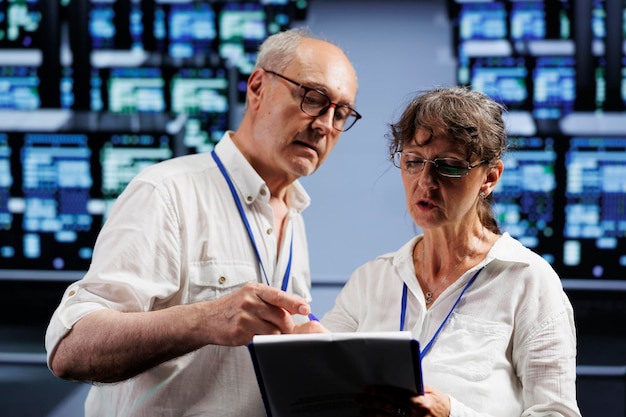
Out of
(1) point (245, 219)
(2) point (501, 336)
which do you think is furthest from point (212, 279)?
(2) point (501, 336)

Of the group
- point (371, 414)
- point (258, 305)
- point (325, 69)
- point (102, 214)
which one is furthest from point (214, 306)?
point (102, 214)

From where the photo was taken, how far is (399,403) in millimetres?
1557

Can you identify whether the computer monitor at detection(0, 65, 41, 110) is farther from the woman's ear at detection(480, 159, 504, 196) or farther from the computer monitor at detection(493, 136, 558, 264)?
the woman's ear at detection(480, 159, 504, 196)

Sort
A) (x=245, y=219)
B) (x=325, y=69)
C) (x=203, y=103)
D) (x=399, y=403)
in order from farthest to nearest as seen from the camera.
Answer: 1. (x=203, y=103)
2. (x=325, y=69)
3. (x=245, y=219)
4. (x=399, y=403)

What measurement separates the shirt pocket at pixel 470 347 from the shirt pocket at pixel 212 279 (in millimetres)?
545

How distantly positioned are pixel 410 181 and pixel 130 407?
0.92m

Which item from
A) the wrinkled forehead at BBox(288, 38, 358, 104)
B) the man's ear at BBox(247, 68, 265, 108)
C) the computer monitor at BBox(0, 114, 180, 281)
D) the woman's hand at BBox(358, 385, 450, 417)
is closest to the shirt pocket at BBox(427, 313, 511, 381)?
the woman's hand at BBox(358, 385, 450, 417)

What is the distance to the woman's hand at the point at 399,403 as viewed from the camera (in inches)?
59.9

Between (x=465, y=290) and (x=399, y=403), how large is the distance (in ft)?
1.45

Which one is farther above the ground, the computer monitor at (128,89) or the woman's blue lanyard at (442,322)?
the computer monitor at (128,89)

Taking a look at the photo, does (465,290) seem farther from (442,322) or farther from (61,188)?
(61,188)

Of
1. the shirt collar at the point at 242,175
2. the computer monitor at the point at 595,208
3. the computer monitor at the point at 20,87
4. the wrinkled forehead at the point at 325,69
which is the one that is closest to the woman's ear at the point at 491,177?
the wrinkled forehead at the point at 325,69

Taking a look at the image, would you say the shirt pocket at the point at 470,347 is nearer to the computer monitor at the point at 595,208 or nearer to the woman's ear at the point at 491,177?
the woman's ear at the point at 491,177

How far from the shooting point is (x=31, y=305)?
3623mm
